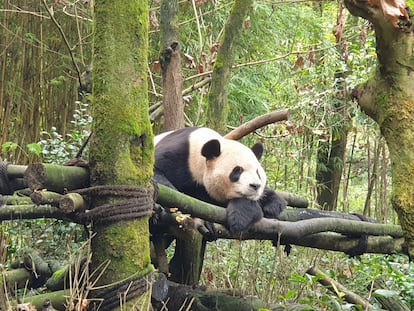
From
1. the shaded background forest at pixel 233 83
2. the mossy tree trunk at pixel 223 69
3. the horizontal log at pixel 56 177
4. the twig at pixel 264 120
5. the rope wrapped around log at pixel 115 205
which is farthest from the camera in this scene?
the shaded background forest at pixel 233 83

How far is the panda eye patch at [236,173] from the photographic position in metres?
4.13

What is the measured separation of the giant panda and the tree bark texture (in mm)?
630

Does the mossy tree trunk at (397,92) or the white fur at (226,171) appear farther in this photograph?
the white fur at (226,171)

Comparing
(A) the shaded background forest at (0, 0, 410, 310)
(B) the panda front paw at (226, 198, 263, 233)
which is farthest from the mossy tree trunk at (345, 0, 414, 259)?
(A) the shaded background forest at (0, 0, 410, 310)

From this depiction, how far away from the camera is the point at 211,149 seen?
13.6ft

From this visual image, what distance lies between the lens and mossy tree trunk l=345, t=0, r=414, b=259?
9.45 ft

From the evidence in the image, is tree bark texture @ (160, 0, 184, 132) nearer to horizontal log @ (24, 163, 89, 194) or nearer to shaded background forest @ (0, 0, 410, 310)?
shaded background forest @ (0, 0, 410, 310)

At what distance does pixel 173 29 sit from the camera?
5.16 meters

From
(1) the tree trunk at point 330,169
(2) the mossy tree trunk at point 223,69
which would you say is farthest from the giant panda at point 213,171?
(1) the tree trunk at point 330,169

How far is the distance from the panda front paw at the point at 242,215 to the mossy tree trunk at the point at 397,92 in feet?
2.92

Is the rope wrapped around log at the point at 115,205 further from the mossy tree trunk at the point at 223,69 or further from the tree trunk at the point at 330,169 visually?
the tree trunk at the point at 330,169

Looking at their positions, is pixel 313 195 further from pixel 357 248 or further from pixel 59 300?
pixel 59 300

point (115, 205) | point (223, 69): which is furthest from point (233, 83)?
point (115, 205)

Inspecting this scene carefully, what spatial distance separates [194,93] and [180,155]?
278cm
